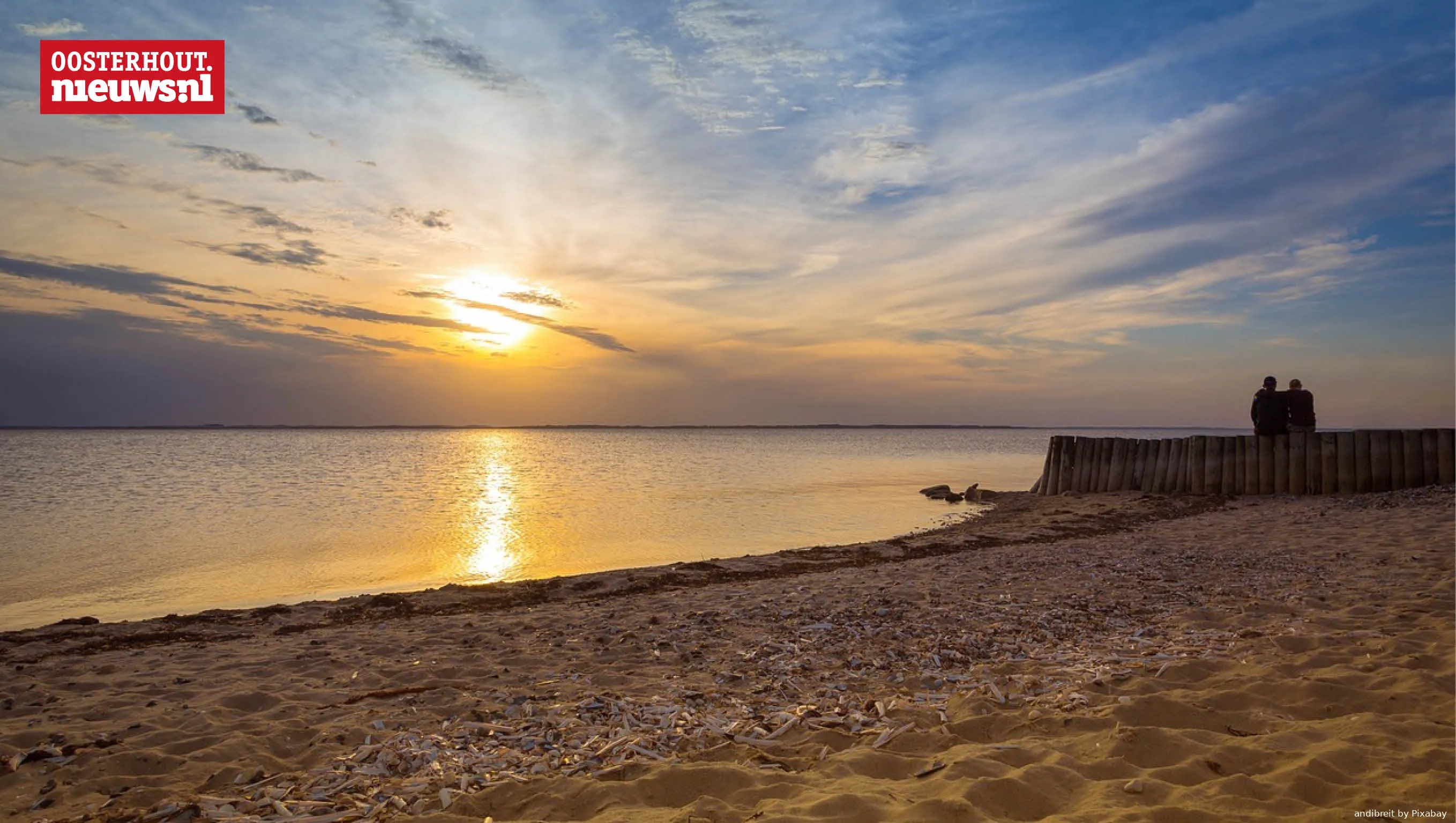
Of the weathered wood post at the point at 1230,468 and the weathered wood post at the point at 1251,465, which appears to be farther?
the weathered wood post at the point at 1230,468

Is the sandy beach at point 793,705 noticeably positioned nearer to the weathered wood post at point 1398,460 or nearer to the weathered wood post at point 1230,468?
the weathered wood post at point 1398,460

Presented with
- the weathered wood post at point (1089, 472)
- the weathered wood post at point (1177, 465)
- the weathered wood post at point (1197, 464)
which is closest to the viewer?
the weathered wood post at point (1197, 464)

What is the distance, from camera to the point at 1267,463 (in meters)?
18.5

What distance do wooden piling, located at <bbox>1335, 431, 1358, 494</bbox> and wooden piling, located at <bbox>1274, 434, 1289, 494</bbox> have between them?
3.28 ft

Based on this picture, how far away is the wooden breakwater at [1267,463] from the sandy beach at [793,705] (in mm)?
9442

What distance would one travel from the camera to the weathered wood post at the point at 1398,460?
1684 cm

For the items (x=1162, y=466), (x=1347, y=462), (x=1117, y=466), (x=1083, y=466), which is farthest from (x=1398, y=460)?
(x=1083, y=466)

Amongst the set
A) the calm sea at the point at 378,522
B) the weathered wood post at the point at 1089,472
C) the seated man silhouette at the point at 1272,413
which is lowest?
the calm sea at the point at 378,522

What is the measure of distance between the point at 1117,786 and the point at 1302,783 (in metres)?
0.84

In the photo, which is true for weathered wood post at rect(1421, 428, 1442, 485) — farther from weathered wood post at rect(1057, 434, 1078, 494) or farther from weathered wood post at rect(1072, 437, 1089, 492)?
weathered wood post at rect(1057, 434, 1078, 494)

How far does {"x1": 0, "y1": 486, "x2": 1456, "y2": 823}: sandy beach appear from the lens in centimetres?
383

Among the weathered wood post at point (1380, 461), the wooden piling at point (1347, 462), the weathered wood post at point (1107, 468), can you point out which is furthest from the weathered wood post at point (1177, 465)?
the weathered wood post at point (1380, 461)

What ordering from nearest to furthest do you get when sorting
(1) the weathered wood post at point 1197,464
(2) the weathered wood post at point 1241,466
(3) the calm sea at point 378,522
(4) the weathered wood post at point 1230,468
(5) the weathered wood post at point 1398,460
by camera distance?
(3) the calm sea at point 378,522 < (5) the weathered wood post at point 1398,460 < (2) the weathered wood post at point 1241,466 < (4) the weathered wood post at point 1230,468 < (1) the weathered wood post at point 1197,464

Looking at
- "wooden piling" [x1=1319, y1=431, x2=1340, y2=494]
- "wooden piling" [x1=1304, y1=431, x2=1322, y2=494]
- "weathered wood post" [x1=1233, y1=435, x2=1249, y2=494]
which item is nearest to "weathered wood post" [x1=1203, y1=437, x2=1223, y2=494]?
"weathered wood post" [x1=1233, y1=435, x2=1249, y2=494]
